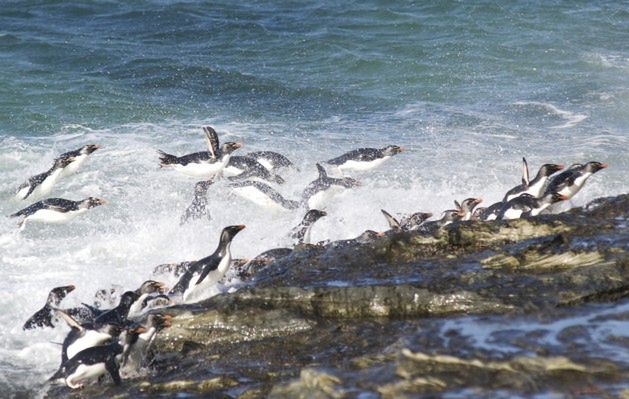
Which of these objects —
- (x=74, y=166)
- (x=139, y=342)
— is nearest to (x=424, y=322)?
(x=139, y=342)

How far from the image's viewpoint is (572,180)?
11.3m

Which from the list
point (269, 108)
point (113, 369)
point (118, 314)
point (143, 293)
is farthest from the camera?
point (269, 108)

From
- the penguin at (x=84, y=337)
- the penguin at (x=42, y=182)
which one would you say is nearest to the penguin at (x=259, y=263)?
the penguin at (x=84, y=337)

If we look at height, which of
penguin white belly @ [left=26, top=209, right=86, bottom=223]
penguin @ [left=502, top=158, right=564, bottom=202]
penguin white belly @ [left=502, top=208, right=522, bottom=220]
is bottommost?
penguin white belly @ [left=26, top=209, right=86, bottom=223]

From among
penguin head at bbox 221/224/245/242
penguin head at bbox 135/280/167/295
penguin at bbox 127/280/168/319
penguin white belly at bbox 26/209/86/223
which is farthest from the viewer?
penguin white belly at bbox 26/209/86/223

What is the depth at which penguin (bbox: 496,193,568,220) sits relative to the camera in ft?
32.8

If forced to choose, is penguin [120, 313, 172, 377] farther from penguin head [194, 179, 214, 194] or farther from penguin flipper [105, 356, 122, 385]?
penguin head [194, 179, 214, 194]

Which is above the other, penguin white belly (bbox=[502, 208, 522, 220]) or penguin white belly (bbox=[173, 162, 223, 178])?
penguin white belly (bbox=[502, 208, 522, 220])

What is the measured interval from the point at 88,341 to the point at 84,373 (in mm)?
810

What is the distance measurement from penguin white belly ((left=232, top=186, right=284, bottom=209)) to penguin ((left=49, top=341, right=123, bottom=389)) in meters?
6.71

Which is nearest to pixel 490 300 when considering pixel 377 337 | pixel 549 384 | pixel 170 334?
pixel 377 337

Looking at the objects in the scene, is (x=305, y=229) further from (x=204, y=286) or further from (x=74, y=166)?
(x=74, y=166)

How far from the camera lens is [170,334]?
7.15 m

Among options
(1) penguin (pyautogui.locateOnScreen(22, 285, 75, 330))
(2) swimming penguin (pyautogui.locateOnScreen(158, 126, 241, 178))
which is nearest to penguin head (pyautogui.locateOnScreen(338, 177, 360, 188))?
(2) swimming penguin (pyautogui.locateOnScreen(158, 126, 241, 178))
